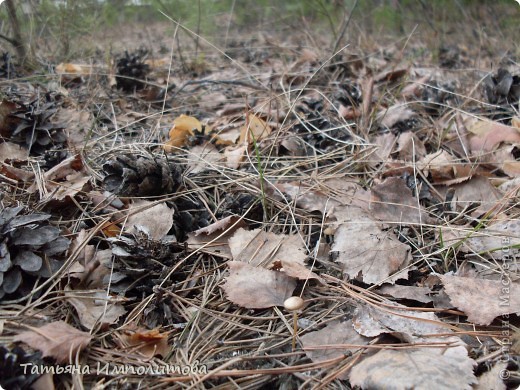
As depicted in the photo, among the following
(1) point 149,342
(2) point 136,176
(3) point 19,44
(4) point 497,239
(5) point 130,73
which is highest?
(3) point 19,44

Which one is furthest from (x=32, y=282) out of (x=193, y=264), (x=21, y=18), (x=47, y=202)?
(x=21, y=18)

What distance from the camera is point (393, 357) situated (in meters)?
1.02

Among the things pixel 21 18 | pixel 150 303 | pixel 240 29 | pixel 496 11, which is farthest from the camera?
pixel 240 29

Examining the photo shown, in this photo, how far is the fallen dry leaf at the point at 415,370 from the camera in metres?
0.94

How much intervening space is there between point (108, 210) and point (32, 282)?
0.36 m

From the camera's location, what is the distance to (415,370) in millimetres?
965

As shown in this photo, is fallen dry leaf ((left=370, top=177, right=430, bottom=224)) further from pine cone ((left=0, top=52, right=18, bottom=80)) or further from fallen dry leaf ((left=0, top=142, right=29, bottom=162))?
pine cone ((left=0, top=52, right=18, bottom=80))

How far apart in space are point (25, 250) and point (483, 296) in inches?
51.7

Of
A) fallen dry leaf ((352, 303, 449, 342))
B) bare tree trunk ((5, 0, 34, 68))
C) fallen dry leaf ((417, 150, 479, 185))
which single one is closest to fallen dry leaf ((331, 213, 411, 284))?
fallen dry leaf ((352, 303, 449, 342))

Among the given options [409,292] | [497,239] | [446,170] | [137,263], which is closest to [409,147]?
[446,170]

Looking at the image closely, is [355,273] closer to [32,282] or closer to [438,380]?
[438,380]

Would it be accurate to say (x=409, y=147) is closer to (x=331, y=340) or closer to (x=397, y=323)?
(x=397, y=323)

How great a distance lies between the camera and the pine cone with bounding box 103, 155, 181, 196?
5.02 feet

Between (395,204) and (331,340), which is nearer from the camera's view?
(331,340)
